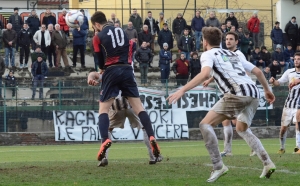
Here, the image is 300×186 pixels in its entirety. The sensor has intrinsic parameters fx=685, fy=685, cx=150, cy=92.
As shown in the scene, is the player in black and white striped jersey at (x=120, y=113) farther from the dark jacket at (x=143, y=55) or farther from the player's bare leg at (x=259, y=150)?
the dark jacket at (x=143, y=55)

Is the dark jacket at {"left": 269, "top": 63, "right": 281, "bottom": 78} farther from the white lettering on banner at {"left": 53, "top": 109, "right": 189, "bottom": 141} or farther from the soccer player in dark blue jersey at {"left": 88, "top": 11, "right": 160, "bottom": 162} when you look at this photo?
the soccer player in dark blue jersey at {"left": 88, "top": 11, "right": 160, "bottom": 162}

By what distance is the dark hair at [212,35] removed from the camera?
9.99 metres

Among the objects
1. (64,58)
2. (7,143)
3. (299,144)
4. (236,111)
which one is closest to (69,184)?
(236,111)

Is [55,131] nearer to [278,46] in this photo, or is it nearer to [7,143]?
[7,143]

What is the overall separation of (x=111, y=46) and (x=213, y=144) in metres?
2.82

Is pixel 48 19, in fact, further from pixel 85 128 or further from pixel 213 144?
pixel 213 144

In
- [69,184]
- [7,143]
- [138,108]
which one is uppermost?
[138,108]

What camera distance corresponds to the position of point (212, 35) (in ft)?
33.0

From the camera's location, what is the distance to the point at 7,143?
25.9 meters

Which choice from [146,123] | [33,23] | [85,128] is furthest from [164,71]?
[146,123]

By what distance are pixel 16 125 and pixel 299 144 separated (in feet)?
42.0

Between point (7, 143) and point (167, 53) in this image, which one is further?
point (167, 53)

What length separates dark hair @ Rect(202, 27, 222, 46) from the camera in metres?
9.99

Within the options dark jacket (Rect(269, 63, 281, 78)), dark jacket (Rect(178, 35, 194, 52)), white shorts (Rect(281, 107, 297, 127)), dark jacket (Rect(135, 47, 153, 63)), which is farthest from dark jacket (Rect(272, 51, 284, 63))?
white shorts (Rect(281, 107, 297, 127))
